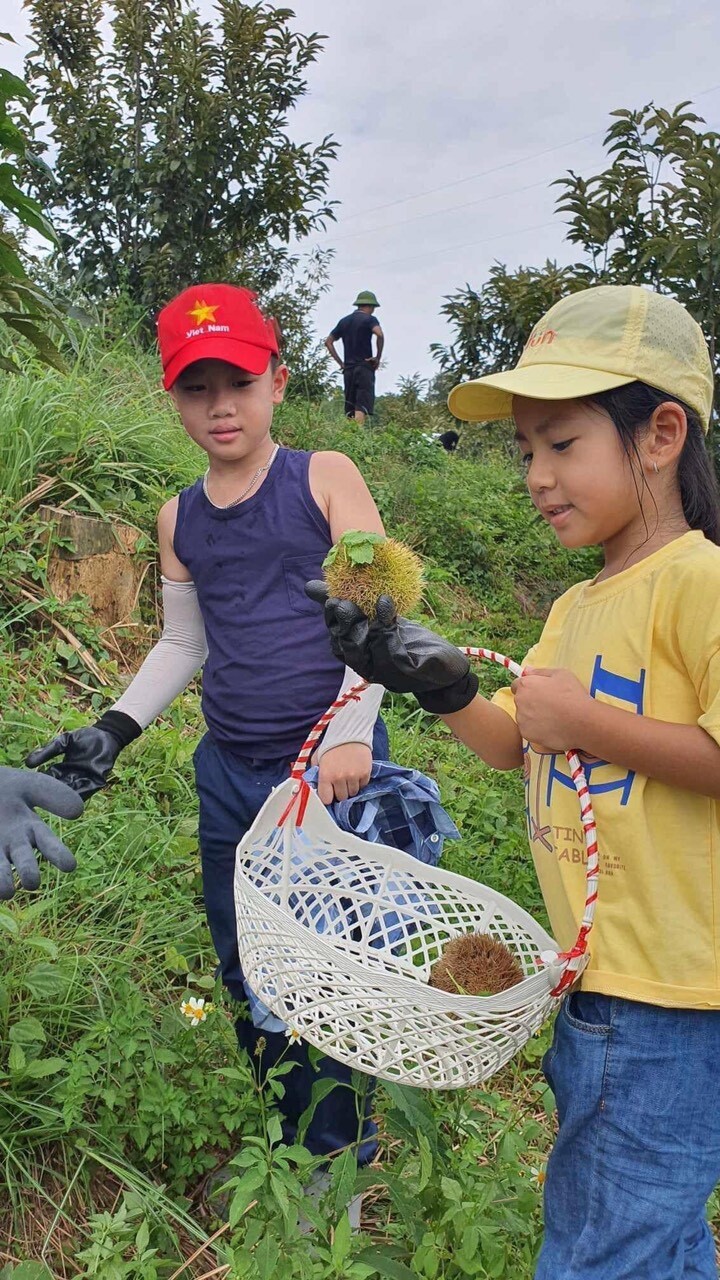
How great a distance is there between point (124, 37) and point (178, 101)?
0.57 m

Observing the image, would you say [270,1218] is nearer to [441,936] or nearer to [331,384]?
[441,936]

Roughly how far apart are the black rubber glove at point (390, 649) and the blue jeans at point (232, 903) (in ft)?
2.04

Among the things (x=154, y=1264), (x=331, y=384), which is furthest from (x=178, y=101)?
(x=154, y=1264)

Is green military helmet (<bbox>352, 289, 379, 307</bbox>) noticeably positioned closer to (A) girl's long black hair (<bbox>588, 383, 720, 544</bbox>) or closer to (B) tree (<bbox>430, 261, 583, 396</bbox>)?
(B) tree (<bbox>430, 261, 583, 396</bbox>)

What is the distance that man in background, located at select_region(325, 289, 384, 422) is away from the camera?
8.86 meters

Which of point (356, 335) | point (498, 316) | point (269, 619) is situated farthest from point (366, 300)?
point (269, 619)

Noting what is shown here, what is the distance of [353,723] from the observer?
167cm

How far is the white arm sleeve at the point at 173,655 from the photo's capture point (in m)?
1.91

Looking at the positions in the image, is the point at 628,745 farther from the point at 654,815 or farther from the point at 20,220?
the point at 20,220

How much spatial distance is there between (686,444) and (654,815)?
0.50m

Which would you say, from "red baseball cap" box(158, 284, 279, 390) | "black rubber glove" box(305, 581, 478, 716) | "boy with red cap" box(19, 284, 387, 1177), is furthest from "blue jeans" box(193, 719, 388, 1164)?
"red baseball cap" box(158, 284, 279, 390)

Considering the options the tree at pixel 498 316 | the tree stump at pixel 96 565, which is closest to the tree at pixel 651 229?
the tree at pixel 498 316

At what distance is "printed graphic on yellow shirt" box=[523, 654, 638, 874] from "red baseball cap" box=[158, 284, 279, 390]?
928 mm

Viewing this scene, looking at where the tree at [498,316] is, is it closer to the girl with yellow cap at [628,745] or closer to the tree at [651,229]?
the tree at [651,229]
